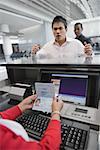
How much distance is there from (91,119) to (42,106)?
0.86 feet

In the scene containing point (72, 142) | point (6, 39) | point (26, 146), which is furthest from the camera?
point (6, 39)

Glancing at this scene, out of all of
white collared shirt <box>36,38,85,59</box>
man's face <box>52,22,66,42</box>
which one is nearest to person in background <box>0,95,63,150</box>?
white collared shirt <box>36,38,85,59</box>

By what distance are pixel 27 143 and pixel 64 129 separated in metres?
0.25

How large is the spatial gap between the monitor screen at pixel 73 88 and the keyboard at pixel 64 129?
15 cm

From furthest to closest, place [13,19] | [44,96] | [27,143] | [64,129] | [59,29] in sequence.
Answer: [13,19] < [59,29] < [44,96] < [64,129] < [27,143]

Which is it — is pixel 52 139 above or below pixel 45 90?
below

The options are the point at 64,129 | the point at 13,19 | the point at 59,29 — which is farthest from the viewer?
the point at 13,19

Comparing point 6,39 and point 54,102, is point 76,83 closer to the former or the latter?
point 54,102

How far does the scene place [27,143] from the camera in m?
0.50

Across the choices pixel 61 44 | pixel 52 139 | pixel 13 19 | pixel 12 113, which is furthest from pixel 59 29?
pixel 13 19

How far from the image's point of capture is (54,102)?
0.75m

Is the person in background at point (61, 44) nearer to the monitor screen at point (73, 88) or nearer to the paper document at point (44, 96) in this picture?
the monitor screen at point (73, 88)

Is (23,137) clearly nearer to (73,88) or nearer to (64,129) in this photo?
(64,129)

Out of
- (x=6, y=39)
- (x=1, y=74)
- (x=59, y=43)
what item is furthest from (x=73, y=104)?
(x=6, y=39)
